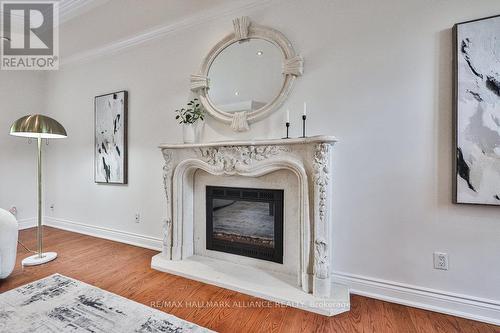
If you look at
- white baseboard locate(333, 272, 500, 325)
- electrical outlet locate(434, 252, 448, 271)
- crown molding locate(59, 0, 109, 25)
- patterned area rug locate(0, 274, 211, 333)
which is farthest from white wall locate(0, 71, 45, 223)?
electrical outlet locate(434, 252, 448, 271)

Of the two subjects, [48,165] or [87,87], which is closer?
[87,87]

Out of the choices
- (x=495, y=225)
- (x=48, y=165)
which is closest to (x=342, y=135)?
(x=495, y=225)

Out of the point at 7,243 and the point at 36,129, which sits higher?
the point at 36,129

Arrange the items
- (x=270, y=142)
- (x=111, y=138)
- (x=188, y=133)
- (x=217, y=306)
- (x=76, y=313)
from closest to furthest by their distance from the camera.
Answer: (x=76, y=313), (x=217, y=306), (x=270, y=142), (x=188, y=133), (x=111, y=138)

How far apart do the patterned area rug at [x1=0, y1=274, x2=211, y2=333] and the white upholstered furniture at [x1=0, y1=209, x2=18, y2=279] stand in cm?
27

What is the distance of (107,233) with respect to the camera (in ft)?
11.3

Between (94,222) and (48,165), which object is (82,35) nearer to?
(48,165)

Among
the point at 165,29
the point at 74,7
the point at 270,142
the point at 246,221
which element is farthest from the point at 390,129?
the point at 74,7

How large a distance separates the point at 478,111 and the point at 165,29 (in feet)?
10.0

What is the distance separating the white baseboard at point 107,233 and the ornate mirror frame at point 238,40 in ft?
5.58

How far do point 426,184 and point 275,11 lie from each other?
77.0 inches

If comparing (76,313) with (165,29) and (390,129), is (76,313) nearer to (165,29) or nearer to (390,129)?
(390,129)

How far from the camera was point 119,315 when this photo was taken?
1.76 m

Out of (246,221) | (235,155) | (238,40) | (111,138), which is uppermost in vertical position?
(238,40)
